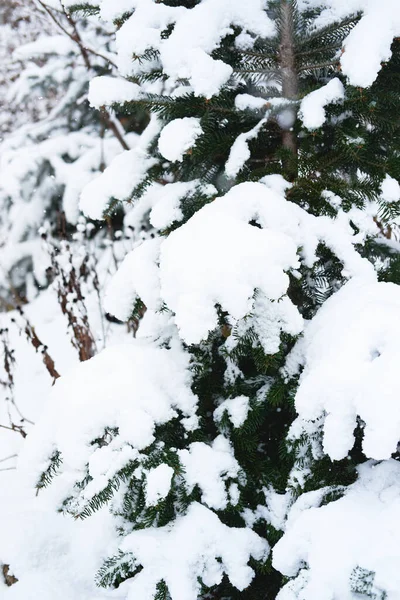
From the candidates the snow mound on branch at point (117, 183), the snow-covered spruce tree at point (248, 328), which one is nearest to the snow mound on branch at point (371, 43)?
the snow-covered spruce tree at point (248, 328)

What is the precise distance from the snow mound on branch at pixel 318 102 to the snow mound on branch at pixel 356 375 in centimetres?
55

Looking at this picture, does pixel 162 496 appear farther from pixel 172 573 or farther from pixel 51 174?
pixel 51 174

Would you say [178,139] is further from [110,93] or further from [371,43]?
[371,43]

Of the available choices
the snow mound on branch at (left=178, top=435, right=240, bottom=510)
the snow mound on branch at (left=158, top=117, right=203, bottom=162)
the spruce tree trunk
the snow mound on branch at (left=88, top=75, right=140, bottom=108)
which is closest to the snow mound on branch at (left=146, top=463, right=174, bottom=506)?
the snow mound on branch at (left=178, top=435, right=240, bottom=510)

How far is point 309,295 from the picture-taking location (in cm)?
181

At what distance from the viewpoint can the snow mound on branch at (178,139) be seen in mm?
1525

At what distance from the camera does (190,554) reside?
138 centimetres

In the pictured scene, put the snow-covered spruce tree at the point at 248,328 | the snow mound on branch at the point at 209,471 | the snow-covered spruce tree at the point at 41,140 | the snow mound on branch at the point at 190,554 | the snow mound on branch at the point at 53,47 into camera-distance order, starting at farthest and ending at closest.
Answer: the snow-covered spruce tree at the point at 41,140 < the snow mound on branch at the point at 53,47 < the snow mound on branch at the point at 209,471 < the snow mound on branch at the point at 190,554 < the snow-covered spruce tree at the point at 248,328

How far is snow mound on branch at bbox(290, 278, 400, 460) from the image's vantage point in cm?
108

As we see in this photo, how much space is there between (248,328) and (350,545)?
63cm

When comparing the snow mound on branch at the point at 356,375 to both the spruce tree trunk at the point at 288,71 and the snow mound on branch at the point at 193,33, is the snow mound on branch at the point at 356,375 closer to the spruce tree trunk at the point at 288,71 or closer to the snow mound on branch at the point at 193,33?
the spruce tree trunk at the point at 288,71

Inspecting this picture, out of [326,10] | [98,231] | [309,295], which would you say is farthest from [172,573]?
[98,231]

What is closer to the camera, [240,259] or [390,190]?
[240,259]

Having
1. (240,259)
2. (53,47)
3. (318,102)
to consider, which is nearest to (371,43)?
(318,102)
